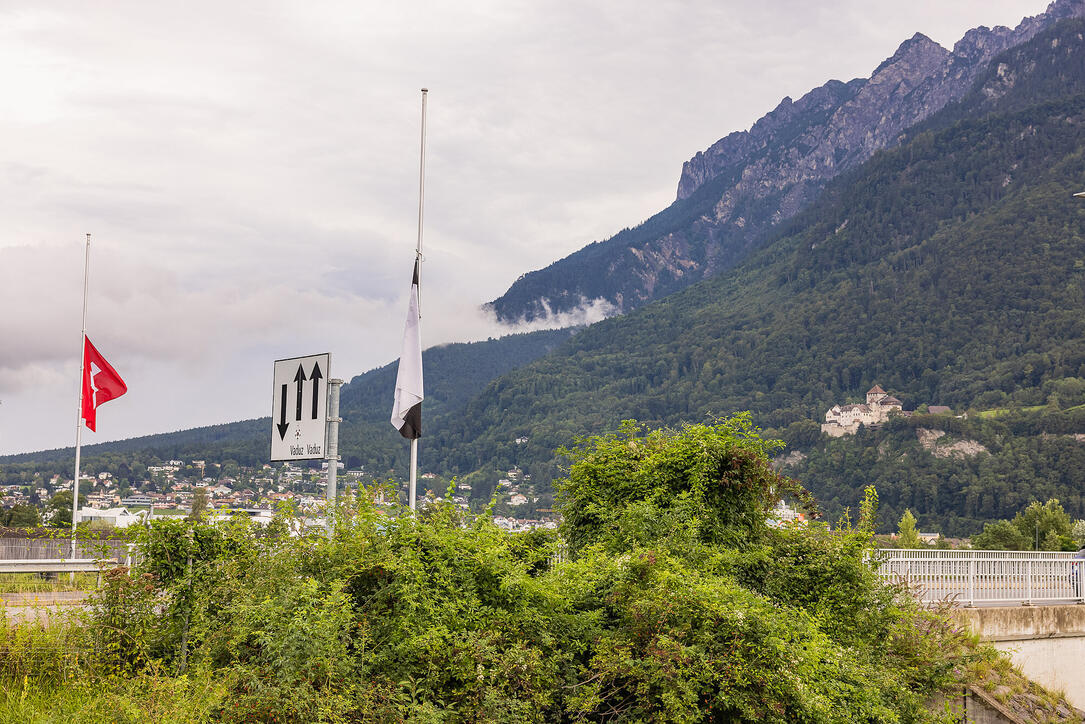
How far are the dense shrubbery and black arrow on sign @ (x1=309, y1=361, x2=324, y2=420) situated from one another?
7.28 ft

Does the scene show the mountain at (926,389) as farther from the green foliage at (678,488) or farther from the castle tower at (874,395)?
the green foliage at (678,488)

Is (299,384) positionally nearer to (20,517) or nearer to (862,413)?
(20,517)

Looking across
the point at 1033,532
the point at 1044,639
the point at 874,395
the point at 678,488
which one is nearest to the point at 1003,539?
the point at 1033,532

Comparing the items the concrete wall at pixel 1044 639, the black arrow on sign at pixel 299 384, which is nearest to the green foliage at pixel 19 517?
the black arrow on sign at pixel 299 384

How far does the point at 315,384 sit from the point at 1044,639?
13439 mm

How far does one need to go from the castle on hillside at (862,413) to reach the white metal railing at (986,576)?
139126 mm

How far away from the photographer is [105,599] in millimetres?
9602

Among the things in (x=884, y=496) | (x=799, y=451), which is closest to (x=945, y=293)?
(x=799, y=451)

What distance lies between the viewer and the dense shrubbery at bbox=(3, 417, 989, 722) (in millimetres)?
8250

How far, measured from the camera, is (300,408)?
12227mm

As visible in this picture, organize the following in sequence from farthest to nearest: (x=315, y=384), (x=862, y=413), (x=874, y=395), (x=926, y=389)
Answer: (x=874, y=395) < (x=926, y=389) < (x=862, y=413) < (x=315, y=384)

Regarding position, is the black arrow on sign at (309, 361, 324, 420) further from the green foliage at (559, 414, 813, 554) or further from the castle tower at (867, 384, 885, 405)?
the castle tower at (867, 384, 885, 405)

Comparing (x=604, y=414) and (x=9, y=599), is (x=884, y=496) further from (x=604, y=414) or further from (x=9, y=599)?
(x=9, y=599)

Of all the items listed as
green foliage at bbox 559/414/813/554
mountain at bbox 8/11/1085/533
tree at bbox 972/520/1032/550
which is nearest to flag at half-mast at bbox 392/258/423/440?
green foliage at bbox 559/414/813/554
